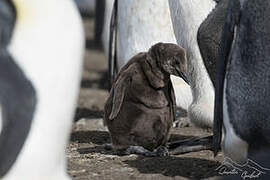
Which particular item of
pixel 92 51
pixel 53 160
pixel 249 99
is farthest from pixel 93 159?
pixel 92 51

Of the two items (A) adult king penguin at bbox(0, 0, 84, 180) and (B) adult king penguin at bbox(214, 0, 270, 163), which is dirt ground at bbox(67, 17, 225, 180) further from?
(A) adult king penguin at bbox(0, 0, 84, 180)

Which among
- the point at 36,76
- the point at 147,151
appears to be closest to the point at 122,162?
the point at 147,151

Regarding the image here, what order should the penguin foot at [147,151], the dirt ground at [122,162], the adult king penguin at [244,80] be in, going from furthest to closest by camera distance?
the penguin foot at [147,151] < the dirt ground at [122,162] < the adult king penguin at [244,80]

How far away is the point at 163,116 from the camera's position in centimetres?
612

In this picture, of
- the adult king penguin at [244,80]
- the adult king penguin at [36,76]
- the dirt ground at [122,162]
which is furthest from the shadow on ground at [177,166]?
the adult king penguin at [36,76]

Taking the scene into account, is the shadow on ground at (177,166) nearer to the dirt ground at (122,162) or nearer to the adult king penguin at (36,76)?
the dirt ground at (122,162)

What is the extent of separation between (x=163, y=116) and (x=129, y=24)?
6.77ft

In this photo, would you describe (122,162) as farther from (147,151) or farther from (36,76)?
(36,76)

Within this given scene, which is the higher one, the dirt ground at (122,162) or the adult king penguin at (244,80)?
the adult king penguin at (244,80)

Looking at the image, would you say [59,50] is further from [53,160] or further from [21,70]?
[53,160]

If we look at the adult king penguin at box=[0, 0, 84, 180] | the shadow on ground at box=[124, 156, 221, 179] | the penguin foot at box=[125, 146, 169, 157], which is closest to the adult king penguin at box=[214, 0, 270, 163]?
the shadow on ground at box=[124, 156, 221, 179]

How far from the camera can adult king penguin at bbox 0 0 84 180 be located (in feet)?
13.1

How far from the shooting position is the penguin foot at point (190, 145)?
20.3ft

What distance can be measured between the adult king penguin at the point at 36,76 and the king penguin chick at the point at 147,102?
6.52ft
